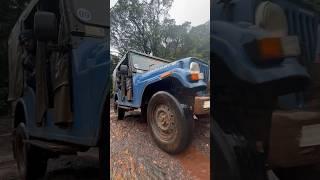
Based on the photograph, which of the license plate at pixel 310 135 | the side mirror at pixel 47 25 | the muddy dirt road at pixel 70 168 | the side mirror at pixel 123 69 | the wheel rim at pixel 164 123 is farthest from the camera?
the side mirror at pixel 47 25

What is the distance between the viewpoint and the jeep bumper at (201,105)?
1822 mm

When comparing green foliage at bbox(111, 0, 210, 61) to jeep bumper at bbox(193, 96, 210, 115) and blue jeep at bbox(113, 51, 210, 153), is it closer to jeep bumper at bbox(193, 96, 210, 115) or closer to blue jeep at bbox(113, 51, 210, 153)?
blue jeep at bbox(113, 51, 210, 153)

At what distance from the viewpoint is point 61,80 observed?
3.65 meters

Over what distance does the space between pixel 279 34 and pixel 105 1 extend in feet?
4.92

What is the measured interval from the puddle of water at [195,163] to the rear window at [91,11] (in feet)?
4.19

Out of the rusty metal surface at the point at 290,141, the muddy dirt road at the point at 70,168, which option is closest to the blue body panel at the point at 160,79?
the rusty metal surface at the point at 290,141

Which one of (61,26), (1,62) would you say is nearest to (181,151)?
(61,26)

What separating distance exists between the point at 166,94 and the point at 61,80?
1829 mm

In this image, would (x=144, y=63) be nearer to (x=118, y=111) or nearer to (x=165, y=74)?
(x=165, y=74)

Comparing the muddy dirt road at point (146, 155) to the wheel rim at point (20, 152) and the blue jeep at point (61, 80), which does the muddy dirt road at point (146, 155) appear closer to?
the blue jeep at point (61, 80)

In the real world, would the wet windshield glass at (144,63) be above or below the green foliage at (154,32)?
below

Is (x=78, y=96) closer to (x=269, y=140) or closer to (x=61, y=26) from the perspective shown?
(x=61, y=26)

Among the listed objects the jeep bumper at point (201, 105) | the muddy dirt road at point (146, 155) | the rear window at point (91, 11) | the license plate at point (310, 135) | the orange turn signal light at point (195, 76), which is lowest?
the muddy dirt road at point (146, 155)

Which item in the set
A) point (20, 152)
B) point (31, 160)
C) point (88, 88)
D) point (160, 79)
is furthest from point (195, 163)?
point (20, 152)
